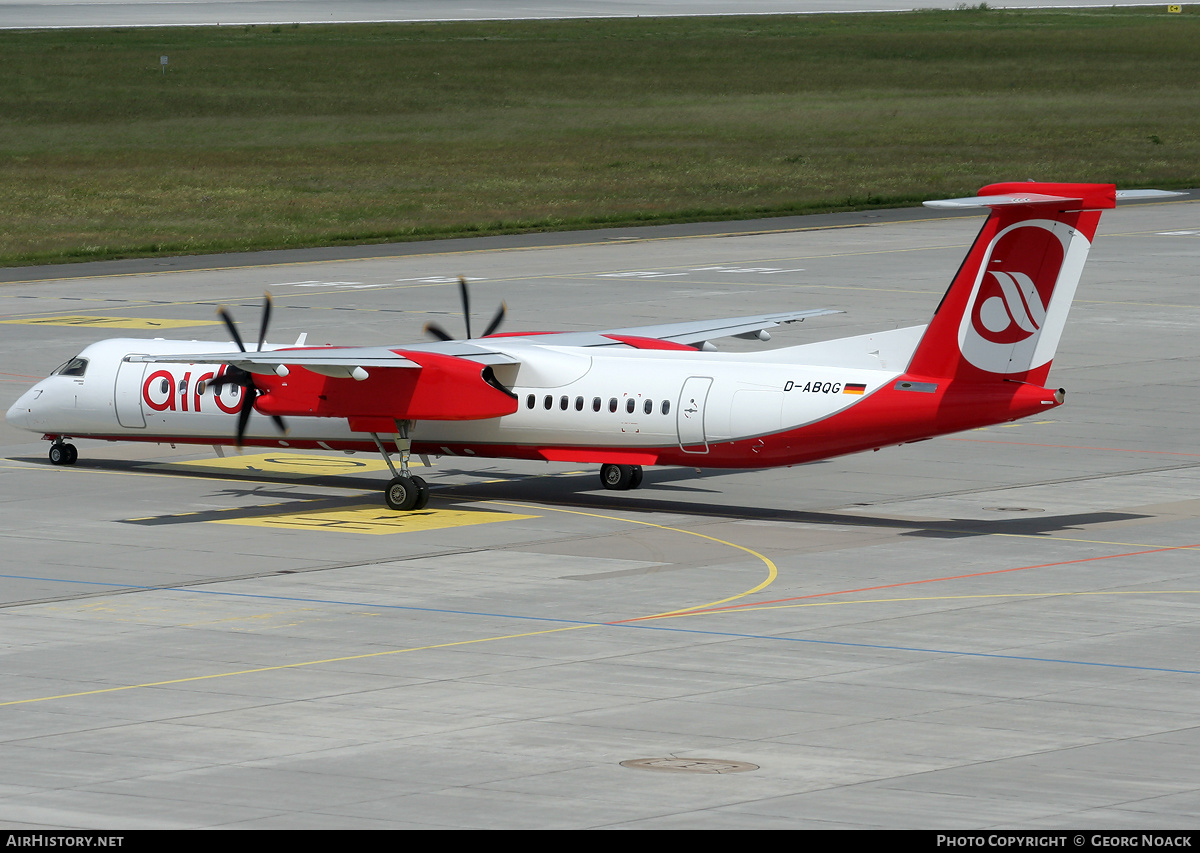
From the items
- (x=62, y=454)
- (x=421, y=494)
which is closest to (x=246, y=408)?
(x=421, y=494)

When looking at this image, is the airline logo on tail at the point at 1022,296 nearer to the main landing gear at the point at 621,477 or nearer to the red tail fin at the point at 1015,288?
the red tail fin at the point at 1015,288

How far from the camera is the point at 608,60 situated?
15488 cm

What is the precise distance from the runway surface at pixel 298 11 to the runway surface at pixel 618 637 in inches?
5288

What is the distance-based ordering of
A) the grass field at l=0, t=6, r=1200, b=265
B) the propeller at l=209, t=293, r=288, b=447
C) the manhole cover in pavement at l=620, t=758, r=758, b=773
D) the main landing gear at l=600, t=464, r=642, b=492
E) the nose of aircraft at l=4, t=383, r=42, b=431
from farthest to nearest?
the grass field at l=0, t=6, r=1200, b=265 → the nose of aircraft at l=4, t=383, r=42, b=431 → the main landing gear at l=600, t=464, r=642, b=492 → the propeller at l=209, t=293, r=288, b=447 → the manhole cover in pavement at l=620, t=758, r=758, b=773

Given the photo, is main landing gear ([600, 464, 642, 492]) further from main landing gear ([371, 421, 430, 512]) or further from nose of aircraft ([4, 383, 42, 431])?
nose of aircraft ([4, 383, 42, 431])

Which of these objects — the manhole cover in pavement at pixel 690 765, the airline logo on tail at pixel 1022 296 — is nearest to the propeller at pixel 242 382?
the airline logo on tail at pixel 1022 296

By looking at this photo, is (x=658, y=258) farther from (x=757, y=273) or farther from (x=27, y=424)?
(x=27, y=424)

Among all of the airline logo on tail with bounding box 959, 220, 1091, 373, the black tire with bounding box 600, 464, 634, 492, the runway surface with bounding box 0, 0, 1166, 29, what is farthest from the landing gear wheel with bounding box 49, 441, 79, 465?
the runway surface with bounding box 0, 0, 1166, 29

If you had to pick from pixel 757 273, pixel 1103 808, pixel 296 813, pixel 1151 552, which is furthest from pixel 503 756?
pixel 757 273

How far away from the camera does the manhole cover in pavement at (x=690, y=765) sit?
63.5ft

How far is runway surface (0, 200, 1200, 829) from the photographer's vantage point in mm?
18641

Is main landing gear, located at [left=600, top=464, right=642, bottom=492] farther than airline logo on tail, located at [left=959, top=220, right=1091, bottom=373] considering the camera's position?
Yes

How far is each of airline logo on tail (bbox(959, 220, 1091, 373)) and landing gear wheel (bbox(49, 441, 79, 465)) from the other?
18967mm
